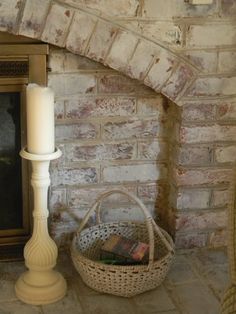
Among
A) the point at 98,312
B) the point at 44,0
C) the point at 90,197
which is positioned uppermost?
the point at 44,0

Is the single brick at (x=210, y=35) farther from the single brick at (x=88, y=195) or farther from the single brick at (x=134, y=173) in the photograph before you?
the single brick at (x=88, y=195)

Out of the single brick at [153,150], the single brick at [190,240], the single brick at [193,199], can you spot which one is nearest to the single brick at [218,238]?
the single brick at [190,240]

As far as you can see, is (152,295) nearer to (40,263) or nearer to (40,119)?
(40,263)

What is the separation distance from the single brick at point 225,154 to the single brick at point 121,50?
53 centimetres

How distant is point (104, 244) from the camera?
2311 millimetres

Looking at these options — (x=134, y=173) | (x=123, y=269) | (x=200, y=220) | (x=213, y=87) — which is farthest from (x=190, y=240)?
(x=213, y=87)

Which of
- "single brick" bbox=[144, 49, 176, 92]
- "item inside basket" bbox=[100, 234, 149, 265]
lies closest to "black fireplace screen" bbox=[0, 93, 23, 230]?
"item inside basket" bbox=[100, 234, 149, 265]

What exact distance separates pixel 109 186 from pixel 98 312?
0.55m

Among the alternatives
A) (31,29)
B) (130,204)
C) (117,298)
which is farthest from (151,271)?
(31,29)

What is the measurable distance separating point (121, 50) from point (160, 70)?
0.17 meters

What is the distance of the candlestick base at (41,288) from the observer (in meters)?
2.16

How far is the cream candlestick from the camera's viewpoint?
2148 mm

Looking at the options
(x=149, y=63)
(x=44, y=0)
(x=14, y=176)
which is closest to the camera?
(x=44, y=0)

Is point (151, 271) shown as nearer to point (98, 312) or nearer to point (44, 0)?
point (98, 312)
